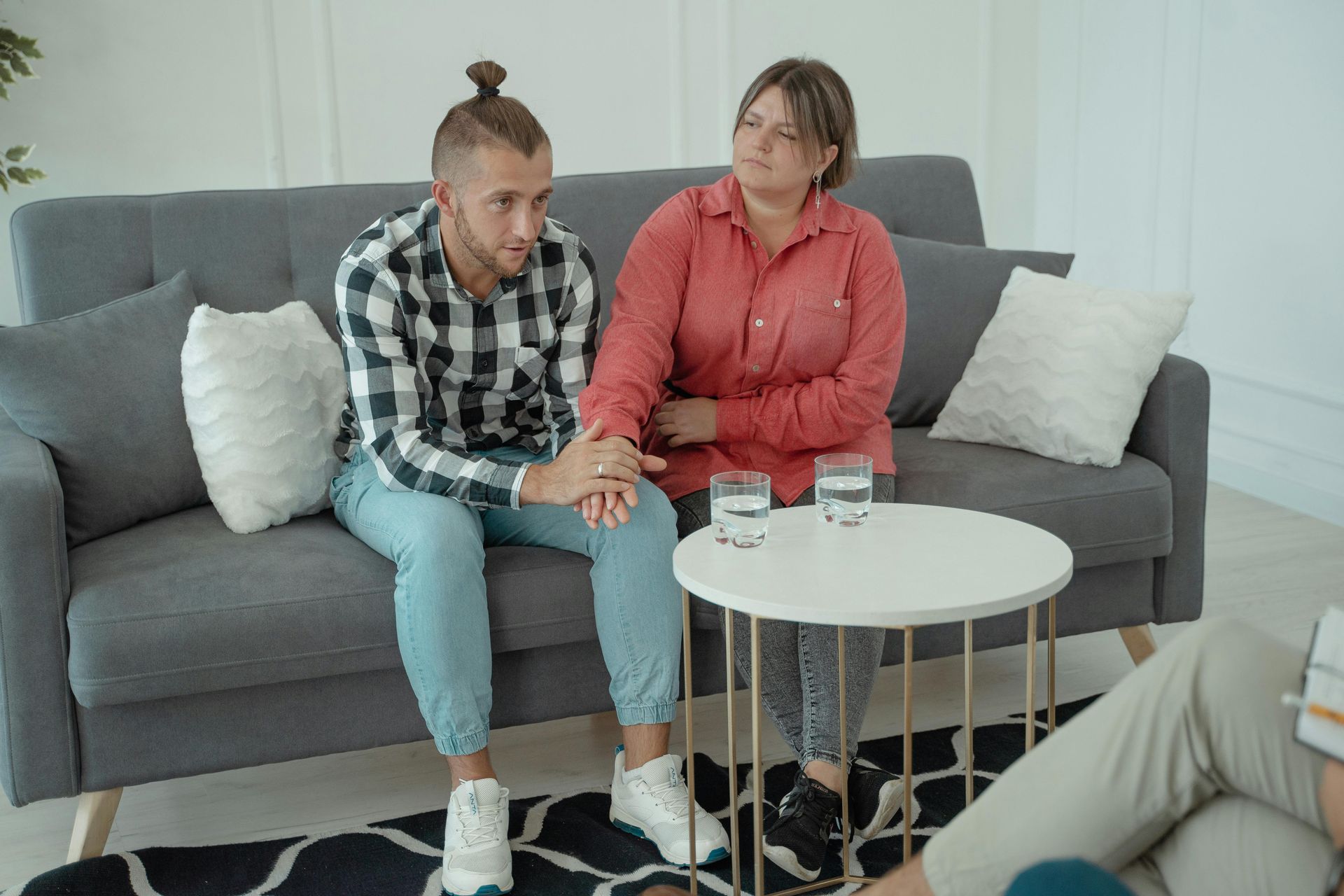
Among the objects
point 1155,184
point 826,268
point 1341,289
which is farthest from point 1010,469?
point 1155,184

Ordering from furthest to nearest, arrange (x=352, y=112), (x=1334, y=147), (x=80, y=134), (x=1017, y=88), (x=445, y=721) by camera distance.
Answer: (x=1017, y=88) < (x=352, y=112) < (x=80, y=134) < (x=1334, y=147) < (x=445, y=721)

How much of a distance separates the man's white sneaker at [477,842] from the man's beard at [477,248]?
74 cm

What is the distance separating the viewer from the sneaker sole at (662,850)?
5.60ft

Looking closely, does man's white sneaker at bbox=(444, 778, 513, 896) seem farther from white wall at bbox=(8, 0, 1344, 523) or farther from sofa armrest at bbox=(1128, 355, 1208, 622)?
white wall at bbox=(8, 0, 1344, 523)

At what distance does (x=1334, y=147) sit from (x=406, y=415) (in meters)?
2.58

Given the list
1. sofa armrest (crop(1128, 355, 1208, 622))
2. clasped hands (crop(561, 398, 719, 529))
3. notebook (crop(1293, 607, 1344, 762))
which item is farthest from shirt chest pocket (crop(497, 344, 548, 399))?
notebook (crop(1293, 607, 1344, 762))

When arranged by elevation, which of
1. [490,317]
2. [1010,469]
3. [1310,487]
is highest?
[490,317]

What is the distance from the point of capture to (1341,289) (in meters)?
3.16

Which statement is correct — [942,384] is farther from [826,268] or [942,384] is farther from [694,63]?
[694,63]

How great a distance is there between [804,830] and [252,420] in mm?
1042

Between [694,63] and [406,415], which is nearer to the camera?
[406,415]

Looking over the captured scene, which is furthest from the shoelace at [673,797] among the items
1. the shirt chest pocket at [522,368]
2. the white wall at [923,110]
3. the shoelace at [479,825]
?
the white wall at [923,110]

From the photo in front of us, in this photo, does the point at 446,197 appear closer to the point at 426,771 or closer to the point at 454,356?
the point at 454,356

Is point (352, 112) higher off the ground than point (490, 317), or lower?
higher
